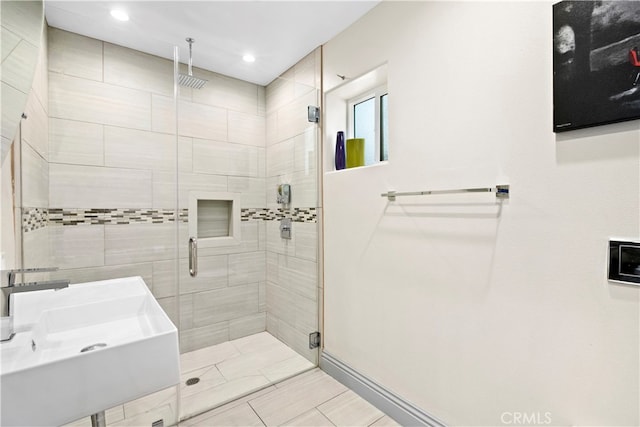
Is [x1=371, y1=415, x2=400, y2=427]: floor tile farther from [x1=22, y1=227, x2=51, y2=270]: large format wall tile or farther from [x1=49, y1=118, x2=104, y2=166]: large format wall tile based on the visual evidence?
[x1=49, y1=118, x2=104, y2=166]: large format wall tile

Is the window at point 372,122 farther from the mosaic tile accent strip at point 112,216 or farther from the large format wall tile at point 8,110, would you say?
the large format wall tile at point 8,110

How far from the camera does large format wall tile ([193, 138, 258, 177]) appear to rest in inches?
77.8

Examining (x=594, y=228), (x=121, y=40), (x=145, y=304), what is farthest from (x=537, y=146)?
(x=121, y=40)

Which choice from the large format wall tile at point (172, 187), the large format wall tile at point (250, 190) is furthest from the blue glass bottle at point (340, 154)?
the large format wall tile at point (172, 187)

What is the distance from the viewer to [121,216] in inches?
72.2

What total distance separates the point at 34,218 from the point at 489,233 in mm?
2090

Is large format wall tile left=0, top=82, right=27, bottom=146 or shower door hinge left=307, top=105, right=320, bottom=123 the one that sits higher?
shower door hinge left=307, top=105, right=320, bottom=123

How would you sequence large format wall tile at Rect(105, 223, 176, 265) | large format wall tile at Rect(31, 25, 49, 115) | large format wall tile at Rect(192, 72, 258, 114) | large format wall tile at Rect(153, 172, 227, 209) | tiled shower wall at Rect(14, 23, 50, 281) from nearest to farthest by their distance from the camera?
1. tiled shower wall at Rect(14, 23, 50, 281)
2. large format wall tile at Rect(31, 25, 49, 115)
3. large format wall tile at Rect(105, 223, 176, 265)
4. large format wall tile at Rect(153, 172, 227, 209)
5. large format wall tile at Rect(192, 72, 258, 114)

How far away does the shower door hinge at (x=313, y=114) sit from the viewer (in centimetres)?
217

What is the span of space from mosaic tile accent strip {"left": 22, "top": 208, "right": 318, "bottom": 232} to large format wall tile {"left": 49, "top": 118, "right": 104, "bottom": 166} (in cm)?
29

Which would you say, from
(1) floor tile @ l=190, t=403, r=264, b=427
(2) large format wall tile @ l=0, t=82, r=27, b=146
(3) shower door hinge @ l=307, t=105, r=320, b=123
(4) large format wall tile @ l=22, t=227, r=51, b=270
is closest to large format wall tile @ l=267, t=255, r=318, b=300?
(1) floor tile @ l=190, t=403, r=264, b=427

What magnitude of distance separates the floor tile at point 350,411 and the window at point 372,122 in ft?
4.86

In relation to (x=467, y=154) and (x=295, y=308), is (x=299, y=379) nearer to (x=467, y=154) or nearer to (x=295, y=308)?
(x=295, y=308)

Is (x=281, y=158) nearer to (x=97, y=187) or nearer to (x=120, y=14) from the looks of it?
(x=97, y=187)
